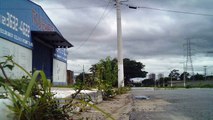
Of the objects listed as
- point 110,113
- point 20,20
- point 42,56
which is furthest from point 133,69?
point 110,113

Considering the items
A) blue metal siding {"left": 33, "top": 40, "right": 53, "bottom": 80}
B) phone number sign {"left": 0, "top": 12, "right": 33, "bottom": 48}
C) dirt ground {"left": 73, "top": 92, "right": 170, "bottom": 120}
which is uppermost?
phone number sign {"left": 0, "top": 12, "right": 33, "bottom": 48}

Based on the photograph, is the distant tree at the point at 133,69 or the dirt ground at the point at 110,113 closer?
the dirt ground at the point at 110,113

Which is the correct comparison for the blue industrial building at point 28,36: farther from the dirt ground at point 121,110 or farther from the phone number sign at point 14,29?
the dirt ground at point 121,110

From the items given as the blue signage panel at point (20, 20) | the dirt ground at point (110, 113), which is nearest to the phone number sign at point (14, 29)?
the blue signage panel at point (20, 20)

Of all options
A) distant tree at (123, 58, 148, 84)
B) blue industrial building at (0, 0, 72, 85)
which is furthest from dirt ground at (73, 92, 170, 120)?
distant tree at (123, 58, 148, 84)

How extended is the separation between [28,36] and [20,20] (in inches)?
77.6

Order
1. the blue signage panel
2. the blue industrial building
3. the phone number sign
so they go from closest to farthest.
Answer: the phone number sign → the blue signage panel → the blue industrial building

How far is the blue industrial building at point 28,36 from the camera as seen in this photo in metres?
19.7

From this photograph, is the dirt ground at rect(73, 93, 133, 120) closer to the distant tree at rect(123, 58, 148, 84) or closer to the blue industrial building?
the blue industrial building

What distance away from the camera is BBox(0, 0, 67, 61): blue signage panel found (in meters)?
19.5

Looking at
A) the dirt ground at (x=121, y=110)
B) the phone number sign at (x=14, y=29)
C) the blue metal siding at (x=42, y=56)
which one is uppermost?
the phone number sign at (x=14, y=29)

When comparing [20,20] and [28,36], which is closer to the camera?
[20,20]

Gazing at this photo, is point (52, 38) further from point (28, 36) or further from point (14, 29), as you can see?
point (14, 29)

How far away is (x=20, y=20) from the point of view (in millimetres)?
22766
